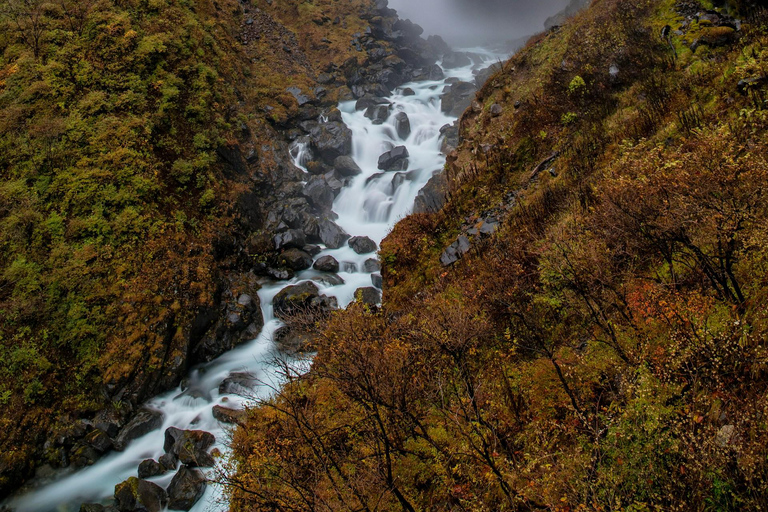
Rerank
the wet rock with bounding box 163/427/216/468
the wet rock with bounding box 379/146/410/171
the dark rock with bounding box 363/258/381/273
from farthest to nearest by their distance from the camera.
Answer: the wet rock with bounding box 379/146/410/171 < the dark rock with bounding box 363/258/381/273 < the wet rock with bounding box 163/427/216/468

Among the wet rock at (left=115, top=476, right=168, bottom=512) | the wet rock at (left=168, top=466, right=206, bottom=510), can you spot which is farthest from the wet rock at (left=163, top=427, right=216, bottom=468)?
the wet rock at (left=115, top=476, right=168, bottom=512)

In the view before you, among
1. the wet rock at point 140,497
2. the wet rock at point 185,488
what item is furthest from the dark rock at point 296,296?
the wet rock at point 140,497

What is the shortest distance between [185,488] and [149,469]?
1784 mm

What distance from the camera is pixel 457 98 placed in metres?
36.0

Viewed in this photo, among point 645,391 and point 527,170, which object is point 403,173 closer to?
point 527,170

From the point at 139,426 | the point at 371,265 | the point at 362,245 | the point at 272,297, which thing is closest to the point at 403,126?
the point at 362,245

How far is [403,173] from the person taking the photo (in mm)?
25984

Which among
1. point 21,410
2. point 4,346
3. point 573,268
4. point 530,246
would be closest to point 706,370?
point 573,268

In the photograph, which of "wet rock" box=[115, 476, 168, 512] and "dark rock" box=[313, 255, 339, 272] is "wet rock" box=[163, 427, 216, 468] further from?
"dark rock" box=[313, 255, 339, 272]

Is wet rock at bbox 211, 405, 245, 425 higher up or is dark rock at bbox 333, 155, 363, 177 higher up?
dark rock at bbox 333, 155, 363, 177

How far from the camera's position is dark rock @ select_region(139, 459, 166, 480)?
36.0ft

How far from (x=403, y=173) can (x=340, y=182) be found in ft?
15.7

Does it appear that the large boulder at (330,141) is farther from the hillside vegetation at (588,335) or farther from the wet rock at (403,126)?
the hillside vegetation at (588,335)

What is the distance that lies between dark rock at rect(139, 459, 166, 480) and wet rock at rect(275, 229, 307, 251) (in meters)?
11.3
